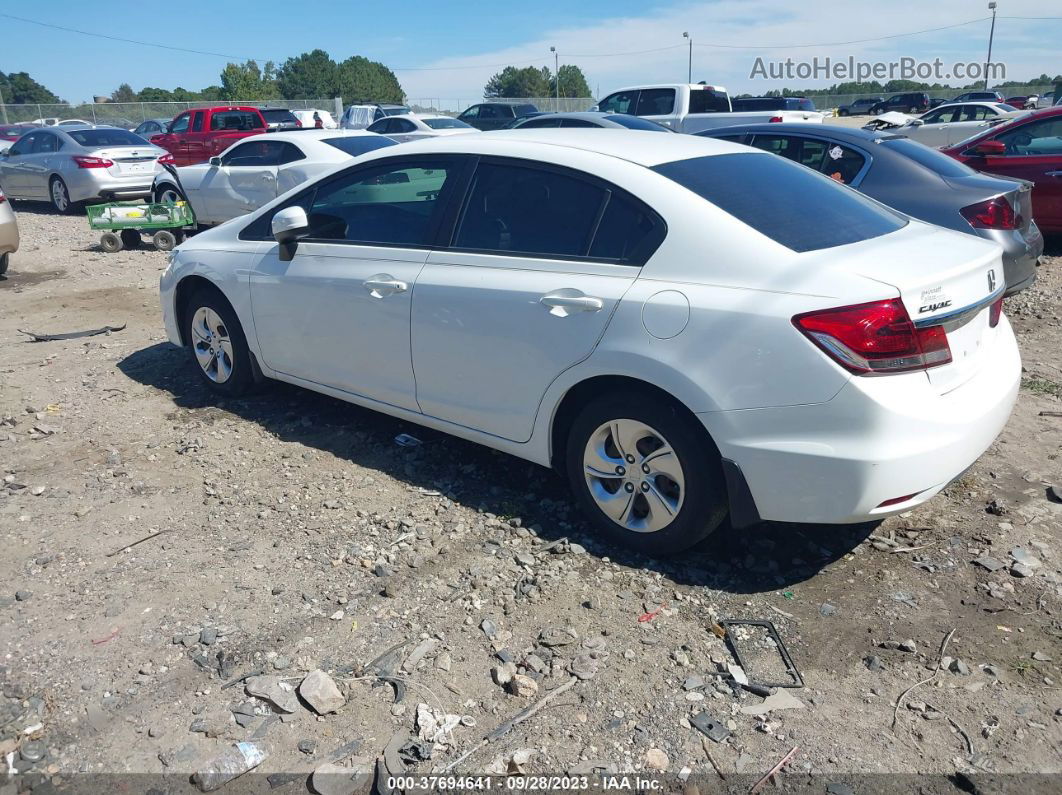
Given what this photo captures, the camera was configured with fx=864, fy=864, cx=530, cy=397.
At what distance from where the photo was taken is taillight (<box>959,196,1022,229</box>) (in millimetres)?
6574

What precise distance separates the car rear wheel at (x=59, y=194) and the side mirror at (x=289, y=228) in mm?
13660

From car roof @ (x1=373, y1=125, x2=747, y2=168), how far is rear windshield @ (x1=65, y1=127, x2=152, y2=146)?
14002 mm

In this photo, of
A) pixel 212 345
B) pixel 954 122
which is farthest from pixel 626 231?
pixel 954 122

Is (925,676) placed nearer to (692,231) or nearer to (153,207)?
(692,231)

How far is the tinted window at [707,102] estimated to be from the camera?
19.5 m

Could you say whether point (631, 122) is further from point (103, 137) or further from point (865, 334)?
point (865, 334)

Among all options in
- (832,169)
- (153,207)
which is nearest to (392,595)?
(832,169)

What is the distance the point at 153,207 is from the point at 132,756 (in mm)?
10563

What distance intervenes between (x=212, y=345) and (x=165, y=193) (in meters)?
9.53

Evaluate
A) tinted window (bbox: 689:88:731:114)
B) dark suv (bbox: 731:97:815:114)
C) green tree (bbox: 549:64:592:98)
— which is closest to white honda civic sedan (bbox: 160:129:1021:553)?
tinted window (bbox: 689:88:731:114)

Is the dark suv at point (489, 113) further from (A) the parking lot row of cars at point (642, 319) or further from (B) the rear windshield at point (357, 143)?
(A) the parking lot row of cars at point (642, 319)

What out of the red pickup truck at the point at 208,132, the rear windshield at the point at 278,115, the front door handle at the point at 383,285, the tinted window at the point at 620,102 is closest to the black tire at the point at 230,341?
the front door handle at the point at 383,285

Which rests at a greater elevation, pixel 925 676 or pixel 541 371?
pixel 541 371

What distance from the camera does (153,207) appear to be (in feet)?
38.9
